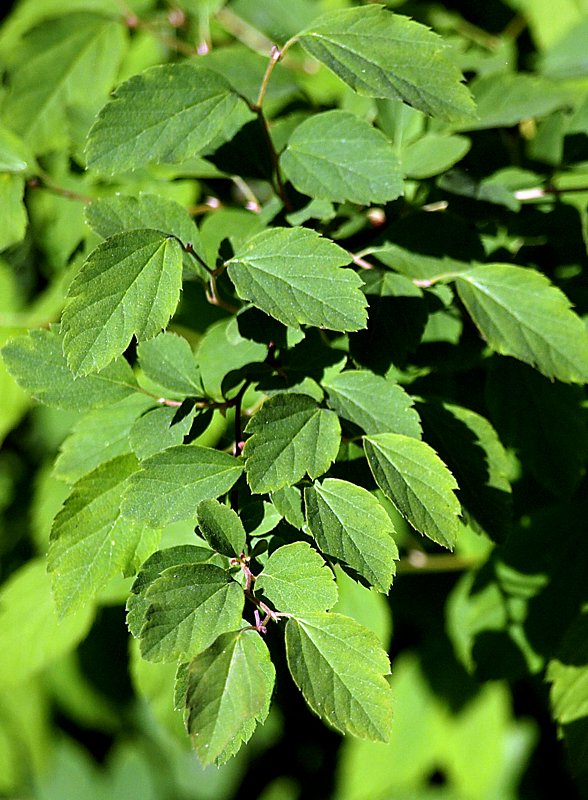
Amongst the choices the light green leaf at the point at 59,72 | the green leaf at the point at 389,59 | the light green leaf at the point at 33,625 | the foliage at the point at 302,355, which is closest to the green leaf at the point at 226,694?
the foliage at the point at 302,355

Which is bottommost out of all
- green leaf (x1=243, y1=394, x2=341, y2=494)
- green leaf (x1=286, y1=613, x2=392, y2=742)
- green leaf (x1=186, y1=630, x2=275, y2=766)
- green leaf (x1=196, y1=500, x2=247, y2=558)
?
green leaf (x1=286, y1=613, x2=392, y2=742)

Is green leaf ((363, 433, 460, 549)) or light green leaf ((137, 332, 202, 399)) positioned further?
light green leaf ((137, 332, 202, 399))

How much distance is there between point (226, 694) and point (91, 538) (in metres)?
0.28

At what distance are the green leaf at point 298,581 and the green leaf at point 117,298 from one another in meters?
0.27

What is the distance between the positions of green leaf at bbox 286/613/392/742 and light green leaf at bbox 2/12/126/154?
1075 mm

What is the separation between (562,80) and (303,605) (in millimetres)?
1283

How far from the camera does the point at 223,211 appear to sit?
1.24 m

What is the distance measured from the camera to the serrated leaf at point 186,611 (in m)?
0.76

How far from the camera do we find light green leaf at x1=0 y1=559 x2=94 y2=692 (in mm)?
1453

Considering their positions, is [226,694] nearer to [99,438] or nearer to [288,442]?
[288,442]

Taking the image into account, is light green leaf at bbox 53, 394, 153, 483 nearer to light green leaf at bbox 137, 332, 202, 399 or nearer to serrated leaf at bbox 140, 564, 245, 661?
light green leaf at bbox 137, 332, 202, 399

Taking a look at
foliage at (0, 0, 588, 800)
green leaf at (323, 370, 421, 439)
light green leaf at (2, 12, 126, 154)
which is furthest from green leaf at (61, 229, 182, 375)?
light green leaf at (2, 12, 126, 154)

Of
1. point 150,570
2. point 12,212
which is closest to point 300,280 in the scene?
point 150,570

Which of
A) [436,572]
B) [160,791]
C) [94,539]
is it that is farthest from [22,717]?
[94,539]
